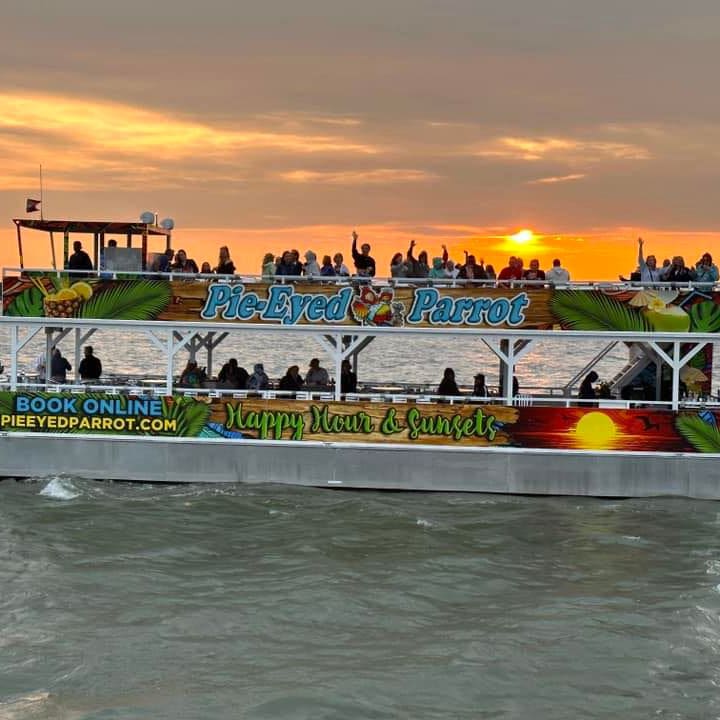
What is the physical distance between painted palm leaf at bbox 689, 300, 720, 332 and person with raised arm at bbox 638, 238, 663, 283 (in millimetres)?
949

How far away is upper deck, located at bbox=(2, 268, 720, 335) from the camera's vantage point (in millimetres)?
19797

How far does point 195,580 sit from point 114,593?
1094 mm

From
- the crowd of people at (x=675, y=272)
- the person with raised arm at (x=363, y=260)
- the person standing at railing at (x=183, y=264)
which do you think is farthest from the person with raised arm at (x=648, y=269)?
the person standing at railing at (x=183, y=264)

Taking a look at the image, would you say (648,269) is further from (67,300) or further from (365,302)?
(67,300)

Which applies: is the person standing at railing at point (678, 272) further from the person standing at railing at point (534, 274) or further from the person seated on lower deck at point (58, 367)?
the person seated on lower deck at point (58, 367)

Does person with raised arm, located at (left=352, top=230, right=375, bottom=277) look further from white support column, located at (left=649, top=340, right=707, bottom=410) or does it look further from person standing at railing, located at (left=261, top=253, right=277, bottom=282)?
white support column, located at (left=649, top=340, right=707, bottom=410)

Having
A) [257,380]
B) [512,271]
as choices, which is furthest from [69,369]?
[512,271]

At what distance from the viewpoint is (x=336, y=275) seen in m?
20.5

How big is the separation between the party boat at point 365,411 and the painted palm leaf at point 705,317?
0.02m

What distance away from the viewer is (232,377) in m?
21.2

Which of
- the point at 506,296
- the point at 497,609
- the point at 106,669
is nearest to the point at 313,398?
the point at 506,296

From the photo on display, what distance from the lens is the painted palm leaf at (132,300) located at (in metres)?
20.2

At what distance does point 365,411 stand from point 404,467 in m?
1.20

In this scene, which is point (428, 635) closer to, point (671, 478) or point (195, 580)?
point (195, 580)
